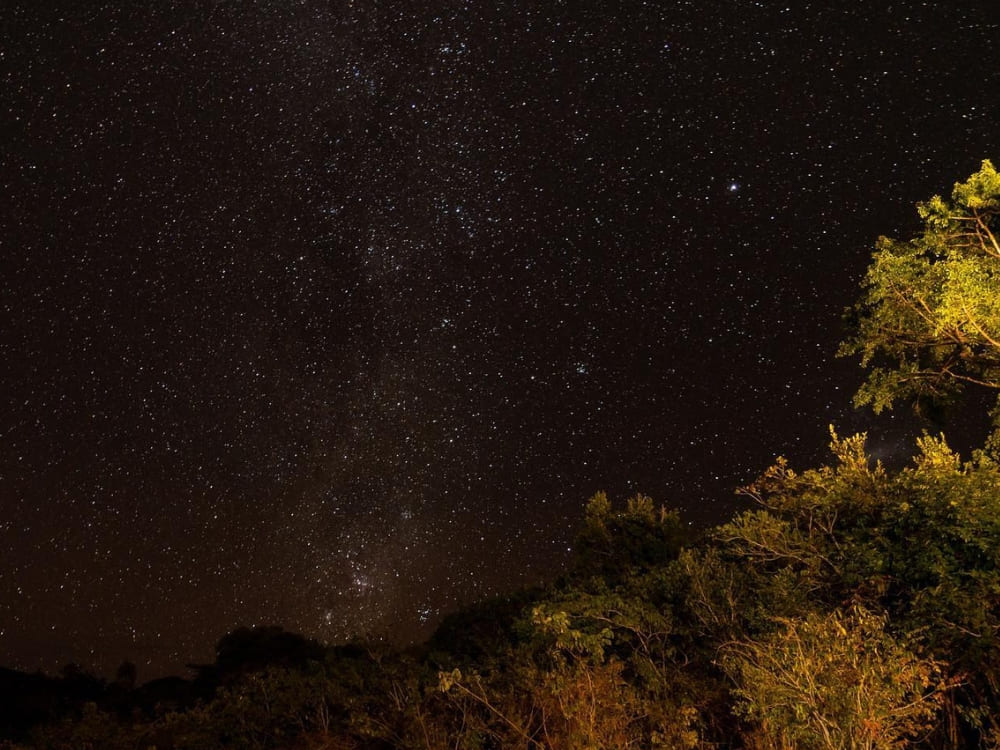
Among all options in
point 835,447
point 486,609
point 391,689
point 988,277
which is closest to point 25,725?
point 486,609

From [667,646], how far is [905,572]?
153 inches

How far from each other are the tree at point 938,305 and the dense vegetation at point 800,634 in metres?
0.03

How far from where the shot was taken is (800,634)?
6.39m

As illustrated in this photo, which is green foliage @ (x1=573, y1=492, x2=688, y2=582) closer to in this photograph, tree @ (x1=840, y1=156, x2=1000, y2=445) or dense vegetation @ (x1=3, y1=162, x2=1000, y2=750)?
dense vegetation @ (x1=3, y1=162, x2=1000, y2=750)

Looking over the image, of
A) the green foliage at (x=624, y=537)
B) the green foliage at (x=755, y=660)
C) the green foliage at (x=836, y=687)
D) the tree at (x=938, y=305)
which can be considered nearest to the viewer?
the green foliage at (x=836, y=687)

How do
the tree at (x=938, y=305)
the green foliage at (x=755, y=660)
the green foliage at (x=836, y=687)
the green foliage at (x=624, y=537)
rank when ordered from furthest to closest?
the green foliage at (x=624, y=537), the tree at (x=938, y=305), the green foliage at (x=755, y=660), the green foliage at (x=836, y=687)

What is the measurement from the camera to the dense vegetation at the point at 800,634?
6.19 meters

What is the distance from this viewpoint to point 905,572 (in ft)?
29.2

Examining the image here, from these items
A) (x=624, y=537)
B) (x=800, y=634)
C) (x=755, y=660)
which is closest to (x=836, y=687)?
(x=800, y=634)

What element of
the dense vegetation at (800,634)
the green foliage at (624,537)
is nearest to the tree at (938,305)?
the dense vegetation at (800,634)

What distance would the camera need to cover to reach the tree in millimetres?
9484

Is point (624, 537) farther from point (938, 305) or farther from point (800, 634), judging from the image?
point (800, 634)

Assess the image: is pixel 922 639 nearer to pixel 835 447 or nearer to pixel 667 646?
pixel 835 447

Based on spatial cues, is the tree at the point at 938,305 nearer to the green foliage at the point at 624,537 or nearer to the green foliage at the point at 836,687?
the green foliage at the point at 836,687
